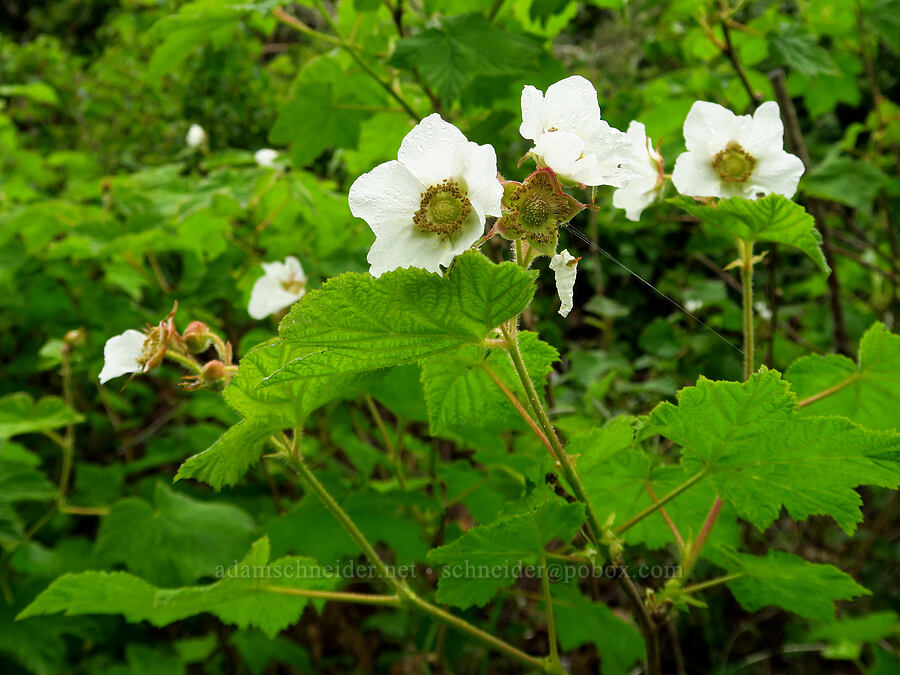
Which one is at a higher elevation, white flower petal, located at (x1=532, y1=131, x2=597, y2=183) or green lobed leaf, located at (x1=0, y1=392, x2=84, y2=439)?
white flower petal, located at (x1=532, y1=131, x2=597, y2=183)

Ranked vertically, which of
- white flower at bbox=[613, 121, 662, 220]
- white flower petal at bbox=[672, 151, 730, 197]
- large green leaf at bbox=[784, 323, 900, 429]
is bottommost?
large green leaf at bbox=[784, 323, 900, 429]

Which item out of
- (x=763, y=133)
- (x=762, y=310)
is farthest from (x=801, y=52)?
(x=763, y=133)

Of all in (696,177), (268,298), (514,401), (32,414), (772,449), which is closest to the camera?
(772,449)

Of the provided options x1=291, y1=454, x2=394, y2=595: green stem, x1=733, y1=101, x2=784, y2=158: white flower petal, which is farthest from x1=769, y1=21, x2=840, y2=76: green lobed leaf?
x1=291, y1=454, x2=394, y2=595: green stem

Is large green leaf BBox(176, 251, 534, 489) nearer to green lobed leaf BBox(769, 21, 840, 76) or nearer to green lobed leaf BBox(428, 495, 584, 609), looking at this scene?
green lobed leaf BBox(428, 495, 584, 609)

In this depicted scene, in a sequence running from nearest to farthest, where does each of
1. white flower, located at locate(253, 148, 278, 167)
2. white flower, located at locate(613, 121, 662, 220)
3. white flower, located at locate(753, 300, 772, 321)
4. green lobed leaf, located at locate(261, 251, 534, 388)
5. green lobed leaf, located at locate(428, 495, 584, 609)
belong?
green lobed leaf, located at locate(261, 251, 534, 388) → green lobed leaf, located at locate(428, 495, 584, 609) → white flower, located at locate(613, 121, 662, 220) → white flower, located at locate(253, 148, 278, 167) → white flower, located at locate(753, 300, 772, 321)

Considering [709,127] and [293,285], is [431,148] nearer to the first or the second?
[709,127]
